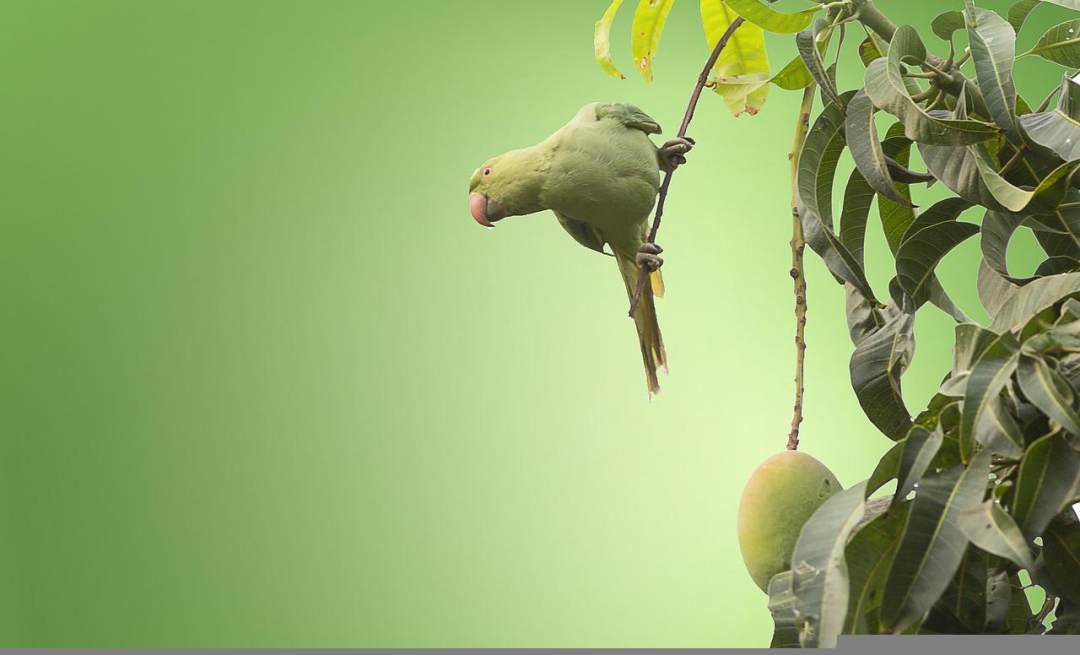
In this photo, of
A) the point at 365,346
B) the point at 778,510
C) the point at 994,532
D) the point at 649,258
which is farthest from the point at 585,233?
the point at 365,346

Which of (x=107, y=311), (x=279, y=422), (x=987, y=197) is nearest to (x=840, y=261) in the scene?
(x=987, y=197)

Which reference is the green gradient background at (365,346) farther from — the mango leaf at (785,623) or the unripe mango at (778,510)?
the mango leaf at (785,623)

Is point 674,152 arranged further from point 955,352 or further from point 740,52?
point 955,352

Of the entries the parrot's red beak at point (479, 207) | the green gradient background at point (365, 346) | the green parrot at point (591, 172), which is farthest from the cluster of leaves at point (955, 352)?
the green gradient background at point (365, 346)

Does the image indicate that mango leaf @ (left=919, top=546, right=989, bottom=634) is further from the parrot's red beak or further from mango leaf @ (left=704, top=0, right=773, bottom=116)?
the parrot's red beak

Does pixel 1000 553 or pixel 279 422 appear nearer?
pixel 1000 553

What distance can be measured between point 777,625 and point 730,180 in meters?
1.64

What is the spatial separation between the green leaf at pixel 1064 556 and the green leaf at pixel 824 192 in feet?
0.50

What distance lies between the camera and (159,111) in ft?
6.57

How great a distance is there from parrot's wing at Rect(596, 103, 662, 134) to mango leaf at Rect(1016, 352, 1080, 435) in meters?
0.49

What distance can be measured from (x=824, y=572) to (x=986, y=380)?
0.36ft

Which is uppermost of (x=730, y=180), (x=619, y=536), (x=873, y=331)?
(x=730, y=180)

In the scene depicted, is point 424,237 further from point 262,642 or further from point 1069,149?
point 1069,149

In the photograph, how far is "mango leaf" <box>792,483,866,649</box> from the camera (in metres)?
0.38
